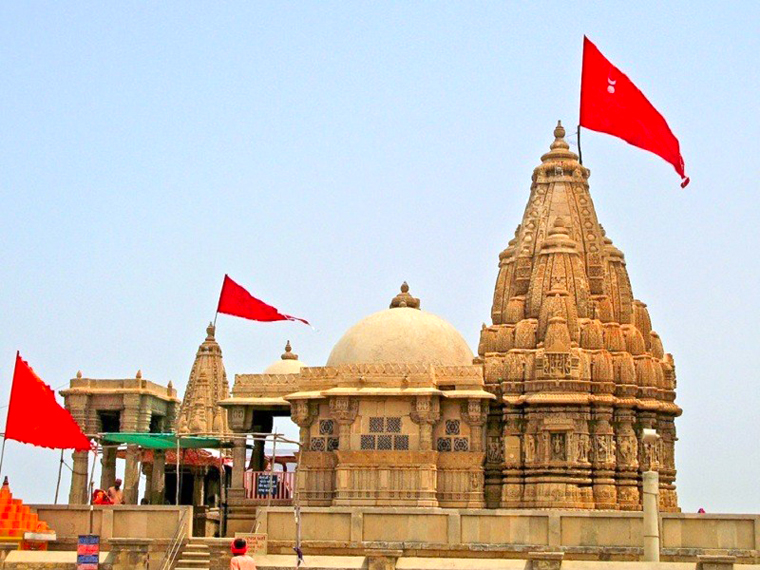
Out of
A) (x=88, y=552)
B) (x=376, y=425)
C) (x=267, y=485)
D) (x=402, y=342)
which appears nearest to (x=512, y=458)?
(x=376, y=425)

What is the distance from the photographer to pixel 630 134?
29344mm

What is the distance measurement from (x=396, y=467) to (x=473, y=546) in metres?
8.45

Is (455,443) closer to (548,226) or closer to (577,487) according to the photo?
(577,487)

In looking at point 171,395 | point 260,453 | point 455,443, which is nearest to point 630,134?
point 455,443

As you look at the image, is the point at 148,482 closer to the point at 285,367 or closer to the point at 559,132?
the point at 285,367

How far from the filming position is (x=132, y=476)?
4519 cm

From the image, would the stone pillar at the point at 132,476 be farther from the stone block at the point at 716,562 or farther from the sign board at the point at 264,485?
the stone block at the point at 716,562

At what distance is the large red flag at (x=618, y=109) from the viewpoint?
95.0 ft

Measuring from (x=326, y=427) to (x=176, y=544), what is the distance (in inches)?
412

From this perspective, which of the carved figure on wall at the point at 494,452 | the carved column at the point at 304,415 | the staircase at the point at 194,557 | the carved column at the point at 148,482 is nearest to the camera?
the staircase at the point at 194,557

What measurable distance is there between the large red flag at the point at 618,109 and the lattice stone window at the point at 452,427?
39.9 feet

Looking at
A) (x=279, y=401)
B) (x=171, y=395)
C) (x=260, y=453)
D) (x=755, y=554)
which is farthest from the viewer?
(x=171, y=395)

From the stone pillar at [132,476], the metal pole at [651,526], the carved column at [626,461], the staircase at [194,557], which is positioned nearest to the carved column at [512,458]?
the carved column at [626,461]

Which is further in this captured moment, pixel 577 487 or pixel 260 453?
pixel 260 453
